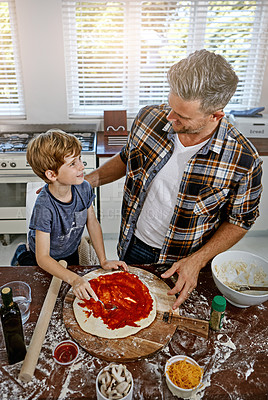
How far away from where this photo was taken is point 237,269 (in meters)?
1.33

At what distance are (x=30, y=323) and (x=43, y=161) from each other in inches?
23.0

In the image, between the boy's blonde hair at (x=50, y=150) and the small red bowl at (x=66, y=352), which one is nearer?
the small red bowl at (x=66, y=352)

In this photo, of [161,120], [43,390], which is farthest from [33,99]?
[43,390]

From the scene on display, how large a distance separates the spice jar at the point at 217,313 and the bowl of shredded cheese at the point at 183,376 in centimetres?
16

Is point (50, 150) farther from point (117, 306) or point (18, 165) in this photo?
point (18, 165)

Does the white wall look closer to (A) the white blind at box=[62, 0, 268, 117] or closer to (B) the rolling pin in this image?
(A) the white blind at box=[62, 0, 268, 117]

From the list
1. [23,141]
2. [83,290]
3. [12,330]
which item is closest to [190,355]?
[83,290]

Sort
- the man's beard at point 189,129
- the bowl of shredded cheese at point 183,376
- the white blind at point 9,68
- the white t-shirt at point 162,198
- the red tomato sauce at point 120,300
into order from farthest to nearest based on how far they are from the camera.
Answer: the white blind at point 9,68, the white t-shirt at point 162,198, the man's beard at point 189,129, the red tomato sauce at point 120,300, the bowl of shredded cheese at point 183,376

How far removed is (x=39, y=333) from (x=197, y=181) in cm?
81

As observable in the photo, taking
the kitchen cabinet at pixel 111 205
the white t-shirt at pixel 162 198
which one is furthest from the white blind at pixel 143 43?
the white t-shirt at pixel 162 198

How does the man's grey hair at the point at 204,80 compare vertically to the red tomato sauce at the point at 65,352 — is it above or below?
above

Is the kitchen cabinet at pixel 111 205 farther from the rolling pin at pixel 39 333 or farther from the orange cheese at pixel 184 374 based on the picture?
the orange cheese at pixel 184 374

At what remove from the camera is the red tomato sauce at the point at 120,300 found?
1.13 meters

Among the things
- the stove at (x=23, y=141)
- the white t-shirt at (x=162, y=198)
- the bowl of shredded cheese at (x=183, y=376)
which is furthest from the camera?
the stove at (x=23, y=141)
